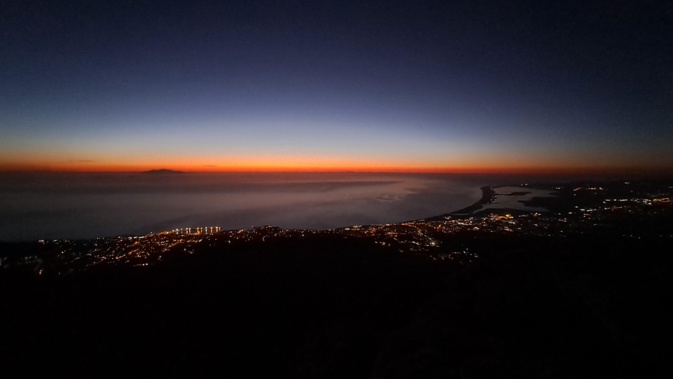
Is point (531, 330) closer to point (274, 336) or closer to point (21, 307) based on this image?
point (274, 336)

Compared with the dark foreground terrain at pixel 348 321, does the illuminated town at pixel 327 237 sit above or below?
below

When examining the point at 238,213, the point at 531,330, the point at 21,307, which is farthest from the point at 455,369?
the point at 238,213

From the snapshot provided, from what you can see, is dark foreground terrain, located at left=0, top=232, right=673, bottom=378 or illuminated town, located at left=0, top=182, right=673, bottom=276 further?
illuminated town, located at left=0, top=182, right=673, bottom=276

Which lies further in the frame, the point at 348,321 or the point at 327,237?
the point at 327,237

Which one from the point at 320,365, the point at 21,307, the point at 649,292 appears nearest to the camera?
the point at 320,365

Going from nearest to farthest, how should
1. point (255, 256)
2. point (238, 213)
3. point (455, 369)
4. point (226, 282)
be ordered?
point (455, 369)
point (226, 282)
point (255, 256)
point (238, 213)

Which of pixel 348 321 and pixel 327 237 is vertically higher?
pixel 348 321

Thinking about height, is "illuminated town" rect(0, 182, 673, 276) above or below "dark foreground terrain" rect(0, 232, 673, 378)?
below

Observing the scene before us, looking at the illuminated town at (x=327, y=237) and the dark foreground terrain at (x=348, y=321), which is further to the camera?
the illuminated town at (x=327, y=237)
